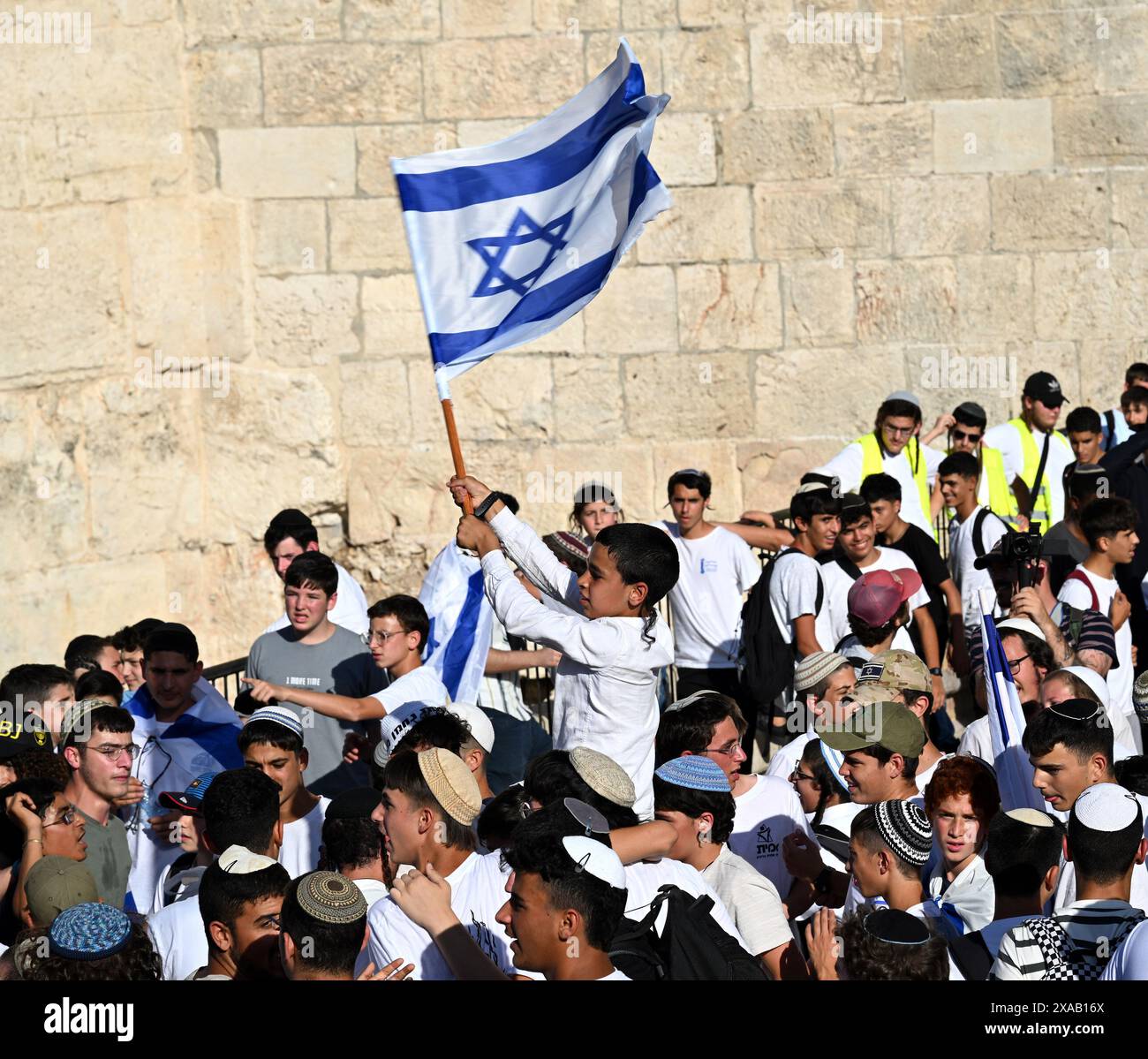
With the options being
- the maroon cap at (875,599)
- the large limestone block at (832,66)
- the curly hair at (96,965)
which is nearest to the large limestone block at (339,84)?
the large limestone block at (832,66)

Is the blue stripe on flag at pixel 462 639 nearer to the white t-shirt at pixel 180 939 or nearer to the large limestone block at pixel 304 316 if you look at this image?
the white t-shirt at pixel 180 939

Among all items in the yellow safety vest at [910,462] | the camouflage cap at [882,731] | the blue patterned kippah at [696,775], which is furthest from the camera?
the yellow safety vest at [910,462]

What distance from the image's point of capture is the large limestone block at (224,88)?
10.6m

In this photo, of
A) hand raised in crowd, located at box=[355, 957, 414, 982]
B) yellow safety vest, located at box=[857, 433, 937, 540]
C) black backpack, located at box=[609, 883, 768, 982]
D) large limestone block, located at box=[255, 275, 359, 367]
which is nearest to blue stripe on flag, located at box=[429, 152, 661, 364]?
black backpack, located at box=[609, 883, 768, 982]

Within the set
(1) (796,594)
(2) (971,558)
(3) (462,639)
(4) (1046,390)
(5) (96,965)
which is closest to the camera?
(5) (96,965)

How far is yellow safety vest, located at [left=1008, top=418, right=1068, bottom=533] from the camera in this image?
31.2 feet

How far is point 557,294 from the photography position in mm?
5871

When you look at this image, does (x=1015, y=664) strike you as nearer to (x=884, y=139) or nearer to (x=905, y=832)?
(x=905, y=832)

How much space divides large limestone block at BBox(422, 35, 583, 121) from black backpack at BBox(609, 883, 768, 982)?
7551 mm

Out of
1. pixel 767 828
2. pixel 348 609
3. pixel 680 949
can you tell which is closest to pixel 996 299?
pixel 348 609

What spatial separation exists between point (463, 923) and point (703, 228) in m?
7.47

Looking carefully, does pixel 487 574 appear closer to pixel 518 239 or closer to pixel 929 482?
pixel 518 239

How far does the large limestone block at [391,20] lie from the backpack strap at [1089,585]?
575 centimetres

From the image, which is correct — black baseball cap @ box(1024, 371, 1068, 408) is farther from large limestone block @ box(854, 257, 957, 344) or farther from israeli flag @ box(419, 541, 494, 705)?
israeli flag @ box(419, 541, 494, 705)
